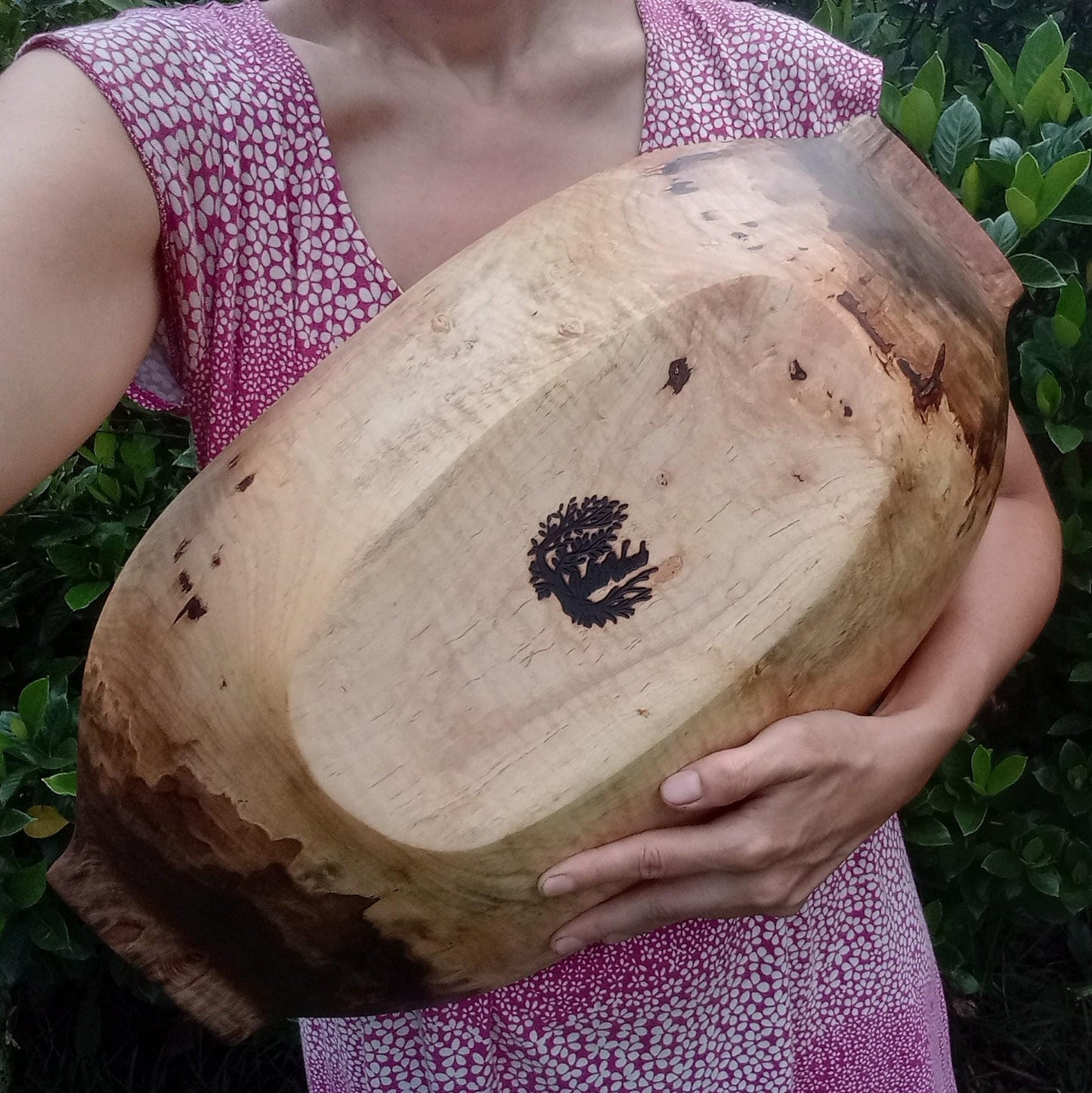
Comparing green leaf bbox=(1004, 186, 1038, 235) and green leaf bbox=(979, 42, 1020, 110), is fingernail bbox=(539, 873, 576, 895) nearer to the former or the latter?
green leaf bbox=(1004, 186, 1038, 235)

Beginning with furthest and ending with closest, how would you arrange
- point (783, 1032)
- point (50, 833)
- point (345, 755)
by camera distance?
1. point (50, 833)
2. point (783, 1032)
3. point (345, 755)

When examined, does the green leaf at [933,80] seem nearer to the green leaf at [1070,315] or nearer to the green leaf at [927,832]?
the green leaf at [1070,315]

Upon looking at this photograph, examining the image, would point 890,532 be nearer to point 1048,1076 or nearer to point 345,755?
point 345,755

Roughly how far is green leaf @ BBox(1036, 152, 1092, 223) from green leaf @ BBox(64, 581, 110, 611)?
54.1 inches

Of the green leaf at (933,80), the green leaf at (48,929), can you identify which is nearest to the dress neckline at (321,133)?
the green leaf at (933,80)

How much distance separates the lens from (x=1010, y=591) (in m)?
1.10

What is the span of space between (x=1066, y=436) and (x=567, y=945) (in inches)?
41.2

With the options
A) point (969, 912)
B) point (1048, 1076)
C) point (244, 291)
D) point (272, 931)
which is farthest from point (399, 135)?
point (1048, 1076)

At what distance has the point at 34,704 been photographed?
1481 millimetres

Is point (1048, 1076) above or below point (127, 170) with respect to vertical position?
below

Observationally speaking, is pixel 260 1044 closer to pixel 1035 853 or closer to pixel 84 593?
pixel 84 593

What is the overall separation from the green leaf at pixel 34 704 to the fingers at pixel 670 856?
101 cm

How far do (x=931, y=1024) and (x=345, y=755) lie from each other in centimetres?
89

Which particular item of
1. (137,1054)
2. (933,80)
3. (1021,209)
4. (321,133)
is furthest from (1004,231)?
(137,1054)
